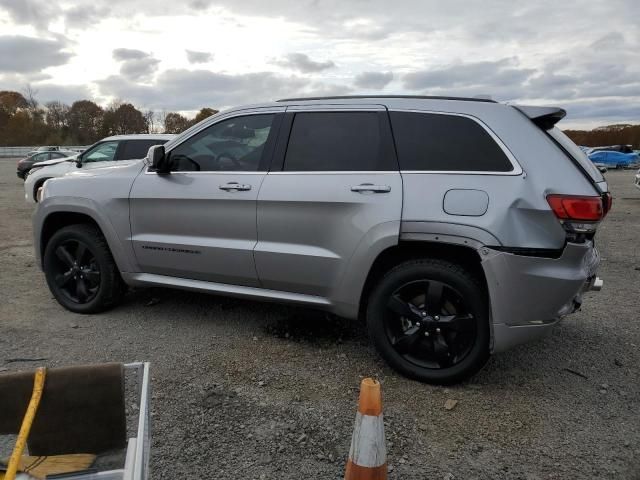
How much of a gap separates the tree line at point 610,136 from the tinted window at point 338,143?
6140 cm

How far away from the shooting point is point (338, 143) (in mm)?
3754

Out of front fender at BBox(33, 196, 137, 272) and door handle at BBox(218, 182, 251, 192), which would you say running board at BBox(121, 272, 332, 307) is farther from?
door handle at BBox(218, 182, 251, 192)

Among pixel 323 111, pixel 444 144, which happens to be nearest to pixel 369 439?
pixel 444 144

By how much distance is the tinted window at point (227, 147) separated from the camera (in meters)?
4.02

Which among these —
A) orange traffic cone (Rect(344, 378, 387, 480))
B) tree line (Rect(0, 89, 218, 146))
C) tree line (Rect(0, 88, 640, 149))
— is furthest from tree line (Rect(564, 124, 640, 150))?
orange traffic cone (Rect(344, 378, 387, 480))

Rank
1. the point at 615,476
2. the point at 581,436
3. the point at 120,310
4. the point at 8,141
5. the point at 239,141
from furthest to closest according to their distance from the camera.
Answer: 1. the point at 8,141
2. the point at 120,310
3. the point at 239,141
4. the point at 581,436
5. the point at 615,476

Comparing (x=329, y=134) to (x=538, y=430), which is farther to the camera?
(x=329, y=134)

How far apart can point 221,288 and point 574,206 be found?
8.33 feet

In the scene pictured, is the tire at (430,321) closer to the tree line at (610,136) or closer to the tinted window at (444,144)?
the tinted window at (444,144)

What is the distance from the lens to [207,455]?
8.97ft

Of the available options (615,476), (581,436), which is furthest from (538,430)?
(615,476)

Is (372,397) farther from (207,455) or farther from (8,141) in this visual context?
(8,141)

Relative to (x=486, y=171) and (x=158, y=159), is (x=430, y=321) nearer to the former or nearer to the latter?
(x=486, y=171)

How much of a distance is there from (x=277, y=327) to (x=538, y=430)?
2215mm
